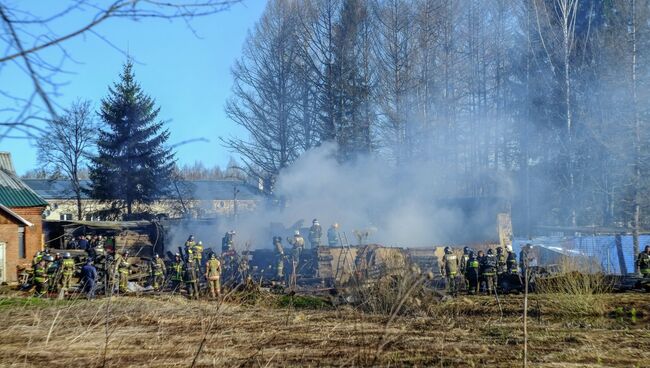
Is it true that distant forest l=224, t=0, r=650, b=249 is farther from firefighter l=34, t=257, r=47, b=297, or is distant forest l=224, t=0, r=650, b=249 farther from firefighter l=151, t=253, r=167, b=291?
firefighter l=34, t=257, r=47, b=297

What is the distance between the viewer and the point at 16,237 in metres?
26.6

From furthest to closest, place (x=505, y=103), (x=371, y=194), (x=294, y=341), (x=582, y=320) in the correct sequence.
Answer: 1. (x=505, y=103)
2. (x=371, y=194)
3. (x=582, y=320)
4. (x=294, y=341)

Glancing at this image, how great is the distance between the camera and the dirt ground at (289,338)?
744 cm

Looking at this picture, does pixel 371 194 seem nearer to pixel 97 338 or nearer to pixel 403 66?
pixel 403 66

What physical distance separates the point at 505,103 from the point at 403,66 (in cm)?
666

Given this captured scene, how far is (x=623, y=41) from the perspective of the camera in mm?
27234

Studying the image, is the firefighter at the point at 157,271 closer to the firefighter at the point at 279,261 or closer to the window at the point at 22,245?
the firefighter at the point at 279,261

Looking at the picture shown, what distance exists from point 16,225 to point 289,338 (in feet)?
68.7

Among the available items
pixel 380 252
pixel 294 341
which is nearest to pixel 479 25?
pixel 380 252

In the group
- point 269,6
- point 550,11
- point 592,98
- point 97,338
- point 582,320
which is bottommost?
point 582,320

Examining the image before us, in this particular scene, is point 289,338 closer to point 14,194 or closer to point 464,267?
point 464,267

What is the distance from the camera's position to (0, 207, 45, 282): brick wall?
1016 inches

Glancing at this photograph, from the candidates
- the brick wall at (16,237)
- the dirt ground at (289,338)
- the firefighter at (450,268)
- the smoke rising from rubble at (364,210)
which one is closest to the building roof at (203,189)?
the smoke rising from rubble at (364,210)

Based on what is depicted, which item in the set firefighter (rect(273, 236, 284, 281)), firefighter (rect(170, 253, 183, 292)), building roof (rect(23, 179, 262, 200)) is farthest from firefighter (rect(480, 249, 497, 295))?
building roof (rect(23, 179, 262, 200))
